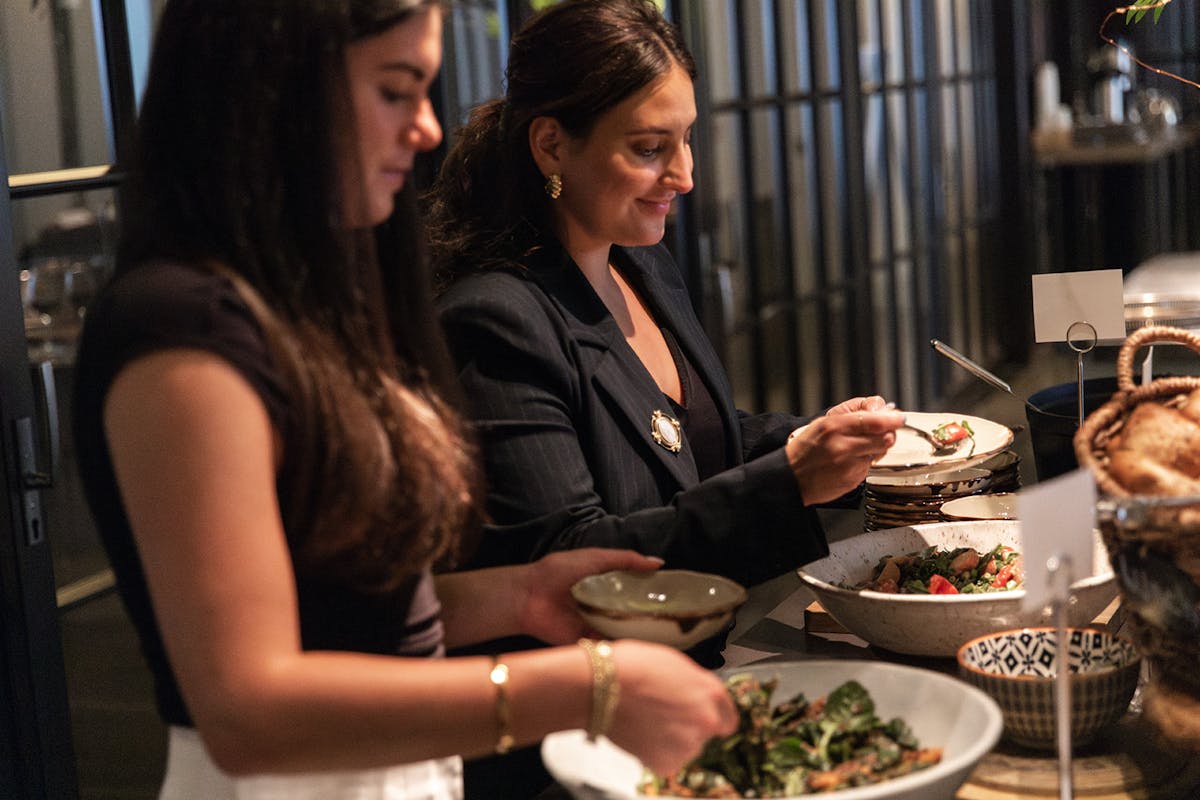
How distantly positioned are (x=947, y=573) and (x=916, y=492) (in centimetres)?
24

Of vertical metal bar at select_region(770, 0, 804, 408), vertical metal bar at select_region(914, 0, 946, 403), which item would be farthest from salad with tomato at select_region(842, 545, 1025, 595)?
vertical metal bar at select_region(914, 0, 946, 403)

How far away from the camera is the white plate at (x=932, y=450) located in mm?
1835

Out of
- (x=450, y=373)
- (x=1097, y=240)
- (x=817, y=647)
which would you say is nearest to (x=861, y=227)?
(x=1097, y=240)

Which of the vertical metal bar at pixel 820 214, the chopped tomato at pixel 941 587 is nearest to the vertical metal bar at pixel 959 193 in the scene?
the vertical metal bar at pixel 820 214

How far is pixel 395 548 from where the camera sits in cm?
111

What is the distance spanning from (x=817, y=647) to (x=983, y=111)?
6.40m

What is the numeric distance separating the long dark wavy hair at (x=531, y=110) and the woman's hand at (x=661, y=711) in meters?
0.91

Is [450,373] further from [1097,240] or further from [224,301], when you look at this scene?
[1097,240]

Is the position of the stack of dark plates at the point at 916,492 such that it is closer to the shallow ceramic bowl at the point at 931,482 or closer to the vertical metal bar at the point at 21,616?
the shallow ceramic bowl at the point at 931,482

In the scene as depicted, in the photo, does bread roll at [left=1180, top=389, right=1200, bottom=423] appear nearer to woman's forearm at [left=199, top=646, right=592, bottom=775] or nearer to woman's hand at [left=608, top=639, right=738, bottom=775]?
woman's hand at [left=608, top=639, right=738, bottom=775]

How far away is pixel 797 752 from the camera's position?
119 centimetres

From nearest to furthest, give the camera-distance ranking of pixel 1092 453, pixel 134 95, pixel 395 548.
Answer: pixel 395 548, pixel 1092 453, pixel 134 95

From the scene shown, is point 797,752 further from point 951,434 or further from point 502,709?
point 951,434

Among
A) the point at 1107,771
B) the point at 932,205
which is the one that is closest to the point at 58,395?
the point at 1107,771
